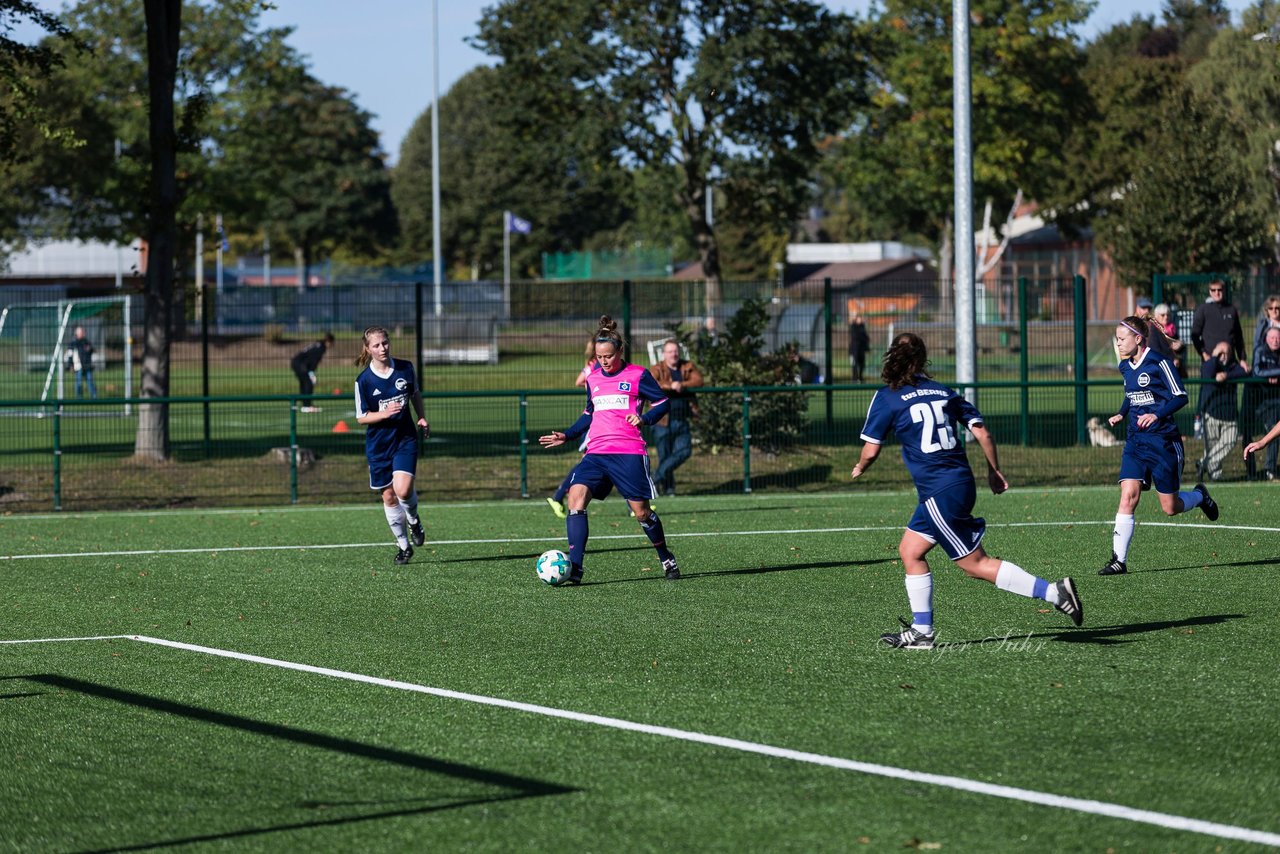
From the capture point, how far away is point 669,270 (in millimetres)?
91562

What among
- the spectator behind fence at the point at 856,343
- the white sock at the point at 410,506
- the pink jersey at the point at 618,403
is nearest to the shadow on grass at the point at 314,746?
the pink jersey at the point at 618,403

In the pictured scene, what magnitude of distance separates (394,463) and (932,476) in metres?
5.61

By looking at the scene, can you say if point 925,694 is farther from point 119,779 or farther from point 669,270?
point 669,270

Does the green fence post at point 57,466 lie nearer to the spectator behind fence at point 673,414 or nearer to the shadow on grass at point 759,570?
the spectator behind fence at point 673,414

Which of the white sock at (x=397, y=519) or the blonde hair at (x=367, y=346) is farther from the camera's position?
the white sock at (x=397, y=519)

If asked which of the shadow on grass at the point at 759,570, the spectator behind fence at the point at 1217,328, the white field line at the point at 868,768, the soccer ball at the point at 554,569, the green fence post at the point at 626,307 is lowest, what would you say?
the white field line at the point at 868,768

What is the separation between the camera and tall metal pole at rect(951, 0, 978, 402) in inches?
867

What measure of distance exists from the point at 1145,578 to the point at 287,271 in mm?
100308

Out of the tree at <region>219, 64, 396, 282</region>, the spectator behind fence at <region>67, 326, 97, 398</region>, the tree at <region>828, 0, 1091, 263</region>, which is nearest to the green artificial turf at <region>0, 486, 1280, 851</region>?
the spectator behind fence at <region>67, 326, 97, 398</region>

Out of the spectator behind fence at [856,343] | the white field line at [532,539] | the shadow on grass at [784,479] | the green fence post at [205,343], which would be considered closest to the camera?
the white field line at [532,539]

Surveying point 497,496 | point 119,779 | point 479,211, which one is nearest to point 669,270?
point 479,211

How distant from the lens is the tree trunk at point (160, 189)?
22.6 metres

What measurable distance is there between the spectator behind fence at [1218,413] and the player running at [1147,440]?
741 cm

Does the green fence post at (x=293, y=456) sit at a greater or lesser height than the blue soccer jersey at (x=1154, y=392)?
lesser
